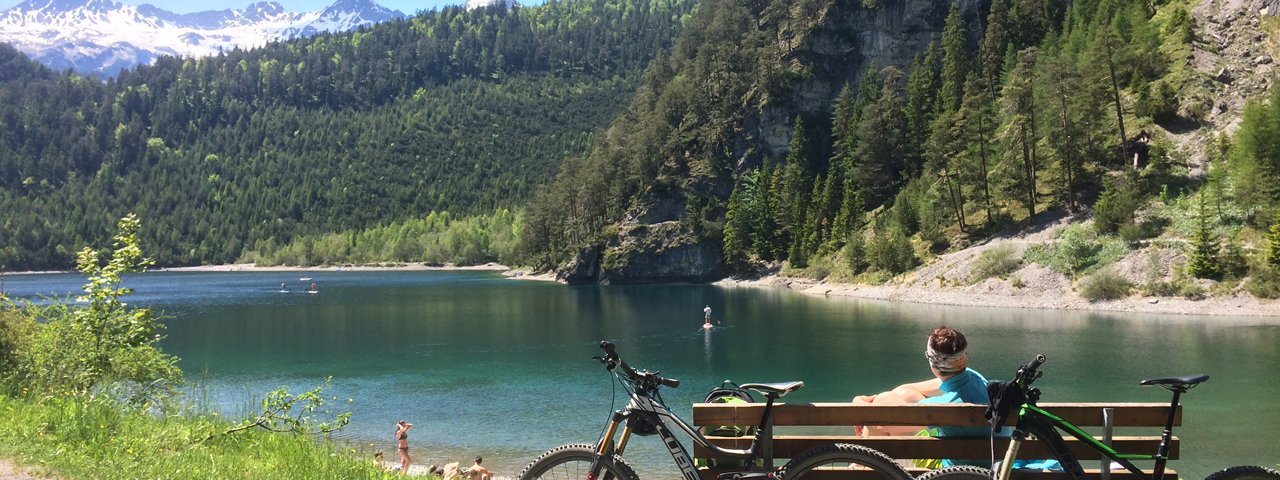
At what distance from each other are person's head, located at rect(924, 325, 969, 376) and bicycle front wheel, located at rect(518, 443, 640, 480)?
263 cm

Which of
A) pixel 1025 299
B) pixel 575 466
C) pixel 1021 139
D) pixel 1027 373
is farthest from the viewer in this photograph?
pixel 1021 139

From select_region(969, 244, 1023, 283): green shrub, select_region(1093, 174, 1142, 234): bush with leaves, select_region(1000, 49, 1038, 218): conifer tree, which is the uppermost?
select_region(1000, 49, 1038, 218): conifer tree

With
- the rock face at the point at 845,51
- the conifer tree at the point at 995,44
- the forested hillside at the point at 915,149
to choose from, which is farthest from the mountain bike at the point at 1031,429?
the rock face at the point at 845,51

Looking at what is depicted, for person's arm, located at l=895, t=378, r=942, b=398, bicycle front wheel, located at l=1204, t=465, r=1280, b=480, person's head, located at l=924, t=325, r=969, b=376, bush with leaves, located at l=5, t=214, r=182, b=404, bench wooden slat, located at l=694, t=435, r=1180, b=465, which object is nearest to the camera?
bicycle front wheel, located at l=1204, t=465, r=1280, b=480

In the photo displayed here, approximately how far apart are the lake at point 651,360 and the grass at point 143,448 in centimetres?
139

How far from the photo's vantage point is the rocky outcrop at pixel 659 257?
107m

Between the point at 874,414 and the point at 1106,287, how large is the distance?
2139 inches

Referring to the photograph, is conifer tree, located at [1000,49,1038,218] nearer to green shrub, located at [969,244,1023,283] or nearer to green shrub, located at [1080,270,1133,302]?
green shrub, located at [969,244,1023,283]

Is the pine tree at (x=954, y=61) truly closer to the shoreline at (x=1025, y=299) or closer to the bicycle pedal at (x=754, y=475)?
the shoreline at (x=1025, y=299)

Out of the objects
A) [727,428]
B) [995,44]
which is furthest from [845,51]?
[727,428]

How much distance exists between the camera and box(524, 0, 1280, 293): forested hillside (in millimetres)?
58625

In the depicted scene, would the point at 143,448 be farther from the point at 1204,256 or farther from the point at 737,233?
the point at 737,233

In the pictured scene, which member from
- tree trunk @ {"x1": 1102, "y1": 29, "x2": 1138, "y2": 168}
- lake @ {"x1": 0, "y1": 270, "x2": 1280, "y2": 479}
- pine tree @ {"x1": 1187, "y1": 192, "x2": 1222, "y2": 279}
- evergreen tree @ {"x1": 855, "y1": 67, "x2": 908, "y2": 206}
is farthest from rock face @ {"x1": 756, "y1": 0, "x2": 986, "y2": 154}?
pine tree @ {"x1": 1187, "y1": 192, "x2": 1222, "y2": 279}

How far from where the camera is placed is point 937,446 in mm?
5879
